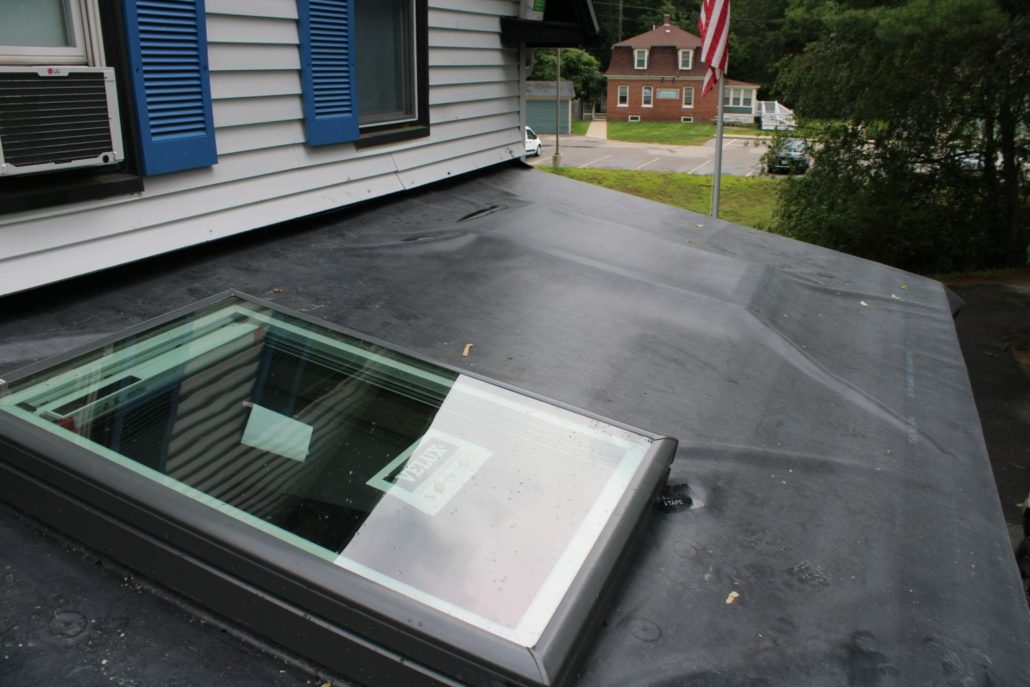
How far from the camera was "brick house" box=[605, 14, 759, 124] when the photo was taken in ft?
194

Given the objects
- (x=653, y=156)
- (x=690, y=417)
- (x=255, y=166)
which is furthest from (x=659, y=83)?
(x=690, y=417)

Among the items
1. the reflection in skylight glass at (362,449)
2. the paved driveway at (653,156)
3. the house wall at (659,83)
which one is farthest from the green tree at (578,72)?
the reflection in skylight glass at (362,449)

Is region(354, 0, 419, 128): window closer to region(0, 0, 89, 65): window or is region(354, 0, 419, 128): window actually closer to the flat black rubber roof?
the flat black rubber roof

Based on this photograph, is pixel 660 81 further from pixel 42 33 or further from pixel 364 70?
pixel 42 33

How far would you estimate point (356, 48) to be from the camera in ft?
17.8

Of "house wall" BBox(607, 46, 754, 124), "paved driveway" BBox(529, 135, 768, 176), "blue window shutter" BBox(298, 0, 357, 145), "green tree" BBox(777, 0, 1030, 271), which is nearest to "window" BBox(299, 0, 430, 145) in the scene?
"blue window shutter" BBox(298, 0, 357, 145)

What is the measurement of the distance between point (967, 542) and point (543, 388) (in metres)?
1.49

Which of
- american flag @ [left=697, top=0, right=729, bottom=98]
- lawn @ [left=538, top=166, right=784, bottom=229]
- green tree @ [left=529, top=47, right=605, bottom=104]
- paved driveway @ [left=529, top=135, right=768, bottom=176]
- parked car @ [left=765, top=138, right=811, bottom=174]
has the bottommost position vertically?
lawn @ [left=538, top=166, right=784, bottom=229]

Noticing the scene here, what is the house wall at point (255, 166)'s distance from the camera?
3.39m

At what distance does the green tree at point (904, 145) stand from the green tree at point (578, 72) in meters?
46.0

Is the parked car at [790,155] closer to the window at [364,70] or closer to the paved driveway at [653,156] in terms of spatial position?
the window at [364,70]

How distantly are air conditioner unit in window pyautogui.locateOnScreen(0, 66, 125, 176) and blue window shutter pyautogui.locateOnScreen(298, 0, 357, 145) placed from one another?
1.52 m

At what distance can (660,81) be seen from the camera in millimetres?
59969

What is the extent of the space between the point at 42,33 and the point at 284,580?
2.70 metres
